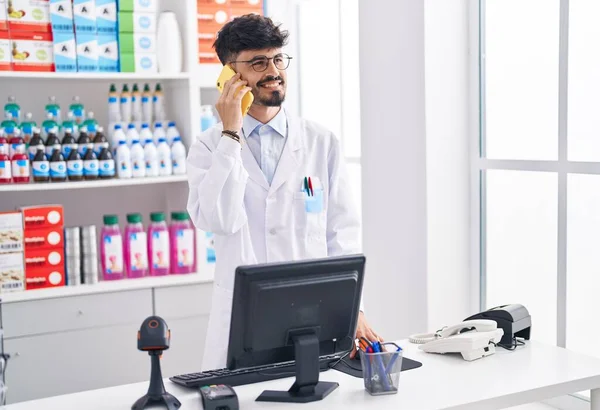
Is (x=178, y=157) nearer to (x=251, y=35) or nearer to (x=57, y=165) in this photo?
(x=57, y=165)

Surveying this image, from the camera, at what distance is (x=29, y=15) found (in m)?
3.47

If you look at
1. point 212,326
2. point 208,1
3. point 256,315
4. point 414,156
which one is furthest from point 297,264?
point 208,1

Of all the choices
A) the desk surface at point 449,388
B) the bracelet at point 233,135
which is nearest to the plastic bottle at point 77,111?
the bracelet at point 233,135

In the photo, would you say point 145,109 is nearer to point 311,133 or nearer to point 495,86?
point 311,133

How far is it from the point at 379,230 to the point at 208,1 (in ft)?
4.76

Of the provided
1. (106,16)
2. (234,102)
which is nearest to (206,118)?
(106,16)

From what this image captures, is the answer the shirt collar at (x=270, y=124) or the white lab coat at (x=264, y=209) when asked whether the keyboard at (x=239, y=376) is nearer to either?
the white lab coat at (x=264, y=209)

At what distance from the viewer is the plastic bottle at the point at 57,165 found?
11.5 feet

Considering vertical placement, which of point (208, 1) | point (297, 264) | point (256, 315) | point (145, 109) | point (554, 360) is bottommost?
point (554, 360)

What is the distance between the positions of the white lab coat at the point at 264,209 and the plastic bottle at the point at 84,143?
1.28 m

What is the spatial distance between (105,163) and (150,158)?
0.21m

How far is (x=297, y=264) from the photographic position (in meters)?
1.82

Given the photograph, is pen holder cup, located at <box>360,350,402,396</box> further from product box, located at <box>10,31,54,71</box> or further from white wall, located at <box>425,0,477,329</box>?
product box, located at <box>10,31,54,71</box>

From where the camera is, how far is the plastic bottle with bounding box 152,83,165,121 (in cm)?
382
